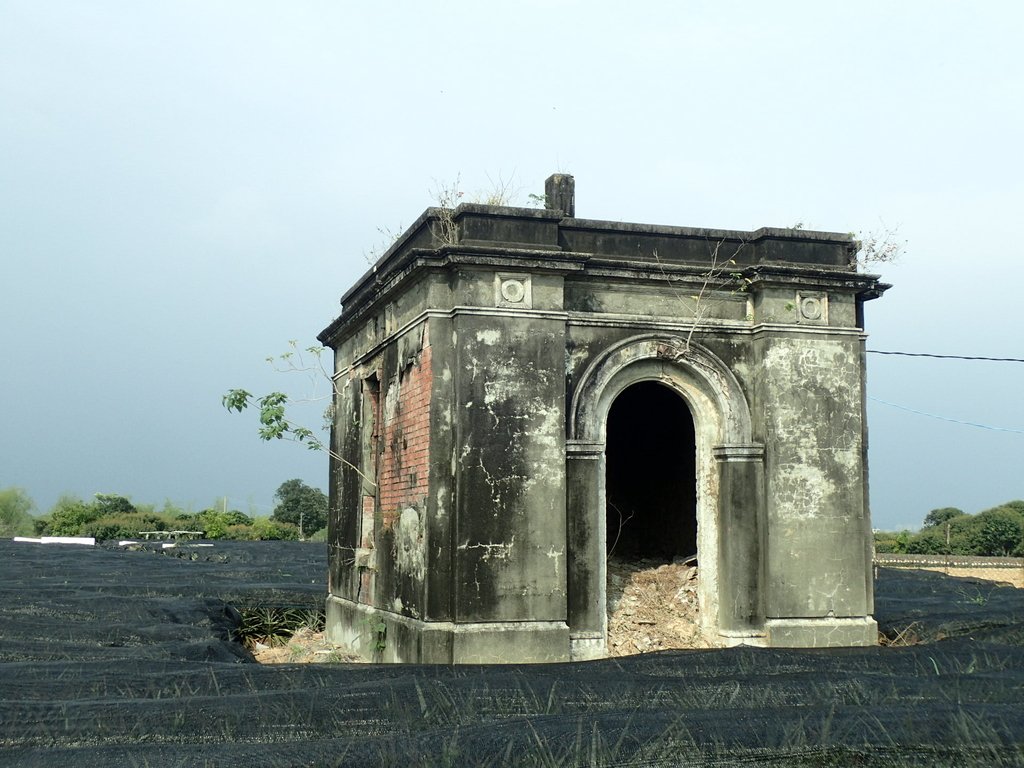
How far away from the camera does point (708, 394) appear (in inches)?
358

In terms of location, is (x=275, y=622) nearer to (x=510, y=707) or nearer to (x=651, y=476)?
(x=651, y=476)

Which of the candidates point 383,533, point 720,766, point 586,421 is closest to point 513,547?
point 586,421

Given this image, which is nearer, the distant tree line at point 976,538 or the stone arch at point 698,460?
the stone arch at point 698,460

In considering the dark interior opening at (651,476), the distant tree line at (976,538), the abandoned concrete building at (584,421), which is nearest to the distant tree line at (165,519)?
the distant tree line at (976,538)

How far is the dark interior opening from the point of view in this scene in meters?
11.8

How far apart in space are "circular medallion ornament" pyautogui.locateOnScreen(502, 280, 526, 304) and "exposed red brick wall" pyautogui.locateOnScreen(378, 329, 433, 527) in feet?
2.54

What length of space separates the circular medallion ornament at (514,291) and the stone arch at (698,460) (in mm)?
877

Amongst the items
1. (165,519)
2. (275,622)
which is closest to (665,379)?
(275,622)

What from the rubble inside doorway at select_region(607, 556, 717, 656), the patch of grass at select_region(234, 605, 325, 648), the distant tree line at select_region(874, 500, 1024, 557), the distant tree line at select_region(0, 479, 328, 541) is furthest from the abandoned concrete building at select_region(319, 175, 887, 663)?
the distant tree line at select_region(0, 479, 328, 541)

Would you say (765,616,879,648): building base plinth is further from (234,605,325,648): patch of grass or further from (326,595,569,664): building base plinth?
(234,605,325,648): patch of grass

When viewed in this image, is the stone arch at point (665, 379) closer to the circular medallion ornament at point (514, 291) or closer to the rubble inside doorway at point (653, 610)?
the circular medallion ornament at point (514, 291)

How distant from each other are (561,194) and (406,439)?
2.81m

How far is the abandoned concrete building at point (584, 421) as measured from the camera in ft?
26.8

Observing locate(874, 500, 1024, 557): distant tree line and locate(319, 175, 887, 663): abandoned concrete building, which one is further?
locate(874, 500, 1024, 557): distant tree line
